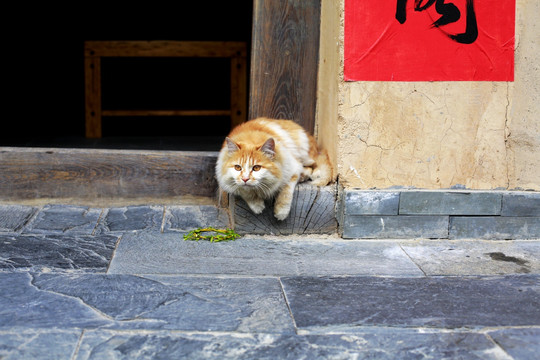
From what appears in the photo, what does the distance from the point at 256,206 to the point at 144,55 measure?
10.7ft

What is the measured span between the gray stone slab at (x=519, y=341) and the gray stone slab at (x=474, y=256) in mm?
674

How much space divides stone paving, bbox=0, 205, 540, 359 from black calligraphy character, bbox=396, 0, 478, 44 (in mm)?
1189

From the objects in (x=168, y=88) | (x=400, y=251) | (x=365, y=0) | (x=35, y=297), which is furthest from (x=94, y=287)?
(x=168, y=88)

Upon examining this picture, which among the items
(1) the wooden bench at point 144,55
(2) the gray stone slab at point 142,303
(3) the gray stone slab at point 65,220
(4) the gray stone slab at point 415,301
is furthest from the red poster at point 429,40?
(1) the wooden bench at point 144,55

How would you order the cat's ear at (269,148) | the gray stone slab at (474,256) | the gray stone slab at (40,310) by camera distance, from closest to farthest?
1. the gray stone slab at (40,310)
2. the gray stone slab at (474,256)
3. the cat's ear at (269,148)

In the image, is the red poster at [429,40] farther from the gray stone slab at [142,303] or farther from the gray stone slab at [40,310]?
the gray stone slab at [40,310]

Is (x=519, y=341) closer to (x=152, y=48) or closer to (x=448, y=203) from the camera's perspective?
(x=448, y=203)

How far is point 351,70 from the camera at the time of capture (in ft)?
11.0

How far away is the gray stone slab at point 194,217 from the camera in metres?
3.69

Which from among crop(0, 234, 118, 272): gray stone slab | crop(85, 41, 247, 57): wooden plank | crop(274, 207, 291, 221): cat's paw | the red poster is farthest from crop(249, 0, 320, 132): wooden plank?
crop(85, 41, 247, 57): wooden plank

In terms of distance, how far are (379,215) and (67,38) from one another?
5.39 m

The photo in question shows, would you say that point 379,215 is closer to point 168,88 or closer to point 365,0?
point 365,0

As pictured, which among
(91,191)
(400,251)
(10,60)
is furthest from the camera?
(10,60)

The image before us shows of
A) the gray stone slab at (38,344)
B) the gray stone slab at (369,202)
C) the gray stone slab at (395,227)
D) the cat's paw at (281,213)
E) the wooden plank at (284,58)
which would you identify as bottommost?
the gray stone slab at (38,344)
